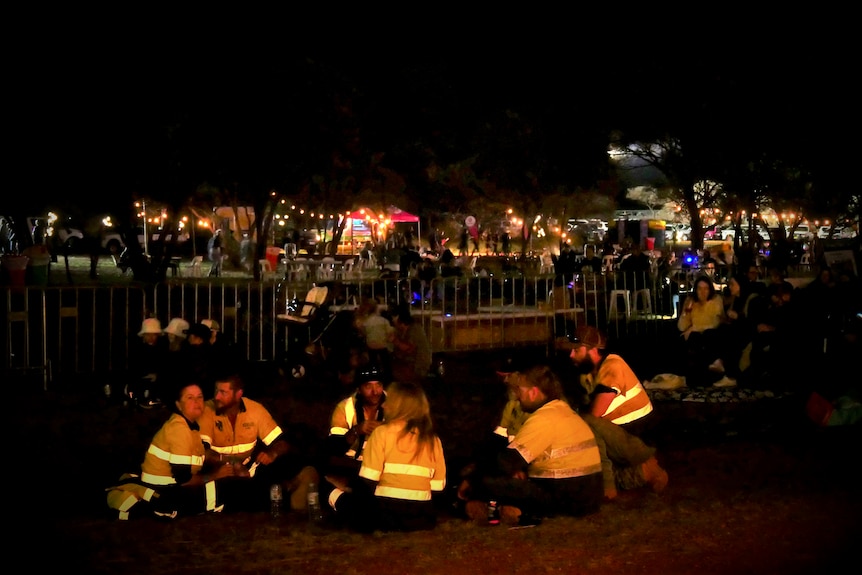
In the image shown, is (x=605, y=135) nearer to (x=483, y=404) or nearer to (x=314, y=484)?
(x=483, y=404)

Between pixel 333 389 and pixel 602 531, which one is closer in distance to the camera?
pixel 602 531

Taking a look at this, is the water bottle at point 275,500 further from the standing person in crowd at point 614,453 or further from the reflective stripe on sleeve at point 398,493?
the standing person in crowd at point 614,453

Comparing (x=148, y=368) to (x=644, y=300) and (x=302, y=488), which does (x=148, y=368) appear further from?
(x=644, y=300)

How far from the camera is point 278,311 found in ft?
47.0

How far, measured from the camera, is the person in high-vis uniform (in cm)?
660

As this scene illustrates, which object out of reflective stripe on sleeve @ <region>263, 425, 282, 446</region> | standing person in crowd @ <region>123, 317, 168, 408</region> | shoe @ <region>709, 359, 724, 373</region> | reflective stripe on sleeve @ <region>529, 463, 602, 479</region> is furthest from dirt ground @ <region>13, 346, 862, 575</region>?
shoe @ <region>709, 359, 724, 373</region>

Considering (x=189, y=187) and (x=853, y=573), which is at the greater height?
(x=189, y=187)

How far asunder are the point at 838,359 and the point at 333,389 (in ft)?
18.6

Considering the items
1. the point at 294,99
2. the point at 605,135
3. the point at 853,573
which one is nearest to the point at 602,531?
the point at 853,573

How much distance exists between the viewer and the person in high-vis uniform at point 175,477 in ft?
21.7

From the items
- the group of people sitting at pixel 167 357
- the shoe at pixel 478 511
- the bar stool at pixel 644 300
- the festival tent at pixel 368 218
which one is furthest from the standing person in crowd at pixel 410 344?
the festival tent at pixel 368 218

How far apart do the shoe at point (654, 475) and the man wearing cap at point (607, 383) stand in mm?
352

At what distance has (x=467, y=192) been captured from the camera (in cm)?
4428

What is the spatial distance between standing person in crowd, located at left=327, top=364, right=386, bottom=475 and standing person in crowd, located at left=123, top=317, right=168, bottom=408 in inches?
130
